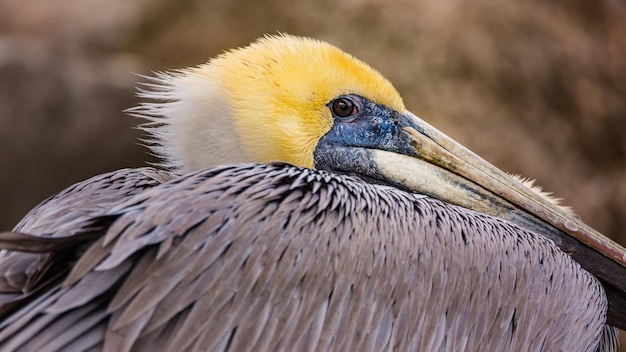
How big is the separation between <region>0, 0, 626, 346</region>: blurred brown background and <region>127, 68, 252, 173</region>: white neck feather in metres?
2.64

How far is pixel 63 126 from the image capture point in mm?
5152

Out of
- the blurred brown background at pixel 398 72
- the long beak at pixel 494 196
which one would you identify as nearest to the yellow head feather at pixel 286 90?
the long beak at pixel 494 196

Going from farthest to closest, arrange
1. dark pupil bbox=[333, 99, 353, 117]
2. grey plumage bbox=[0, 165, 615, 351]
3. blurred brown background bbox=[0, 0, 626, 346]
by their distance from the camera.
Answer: blurred brown background bbox=[0, 0, 626, 346] < dark pupil bbox=[333, 99, 353, 117] < grey plumage bbox=[0, 165, 615, 351]

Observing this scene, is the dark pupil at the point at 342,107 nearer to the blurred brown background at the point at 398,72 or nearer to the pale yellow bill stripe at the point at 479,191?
the pale yellow bill stripe at the point at 479,191

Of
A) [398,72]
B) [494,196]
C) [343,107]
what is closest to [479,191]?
[494,196]

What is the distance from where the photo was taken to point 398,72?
5.36m

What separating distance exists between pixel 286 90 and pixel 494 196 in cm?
74

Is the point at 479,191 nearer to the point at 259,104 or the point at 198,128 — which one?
the point at 259,104

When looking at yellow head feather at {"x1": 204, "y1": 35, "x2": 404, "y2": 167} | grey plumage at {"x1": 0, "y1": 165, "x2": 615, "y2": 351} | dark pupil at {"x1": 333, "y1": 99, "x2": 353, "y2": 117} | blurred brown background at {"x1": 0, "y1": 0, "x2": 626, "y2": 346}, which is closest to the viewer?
grey plumage at {"x1": 0, "y1": 165, "x2": 615, "y2": 351}

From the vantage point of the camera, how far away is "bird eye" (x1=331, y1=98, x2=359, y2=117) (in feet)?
8.84

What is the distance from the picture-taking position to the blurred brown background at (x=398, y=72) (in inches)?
203

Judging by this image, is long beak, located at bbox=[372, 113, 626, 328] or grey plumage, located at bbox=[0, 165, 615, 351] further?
long beak, located at bbox=[372, 113, 626, 328]

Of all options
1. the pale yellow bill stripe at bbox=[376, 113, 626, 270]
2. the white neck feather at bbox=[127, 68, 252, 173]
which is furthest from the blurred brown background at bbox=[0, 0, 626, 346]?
the white neck feather at bbox=[127, 68, 252, 173]

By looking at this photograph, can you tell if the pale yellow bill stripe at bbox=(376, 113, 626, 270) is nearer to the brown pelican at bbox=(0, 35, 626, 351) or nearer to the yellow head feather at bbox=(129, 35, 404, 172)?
the brown pelican at bbox=(0, 35, 626, 351)
